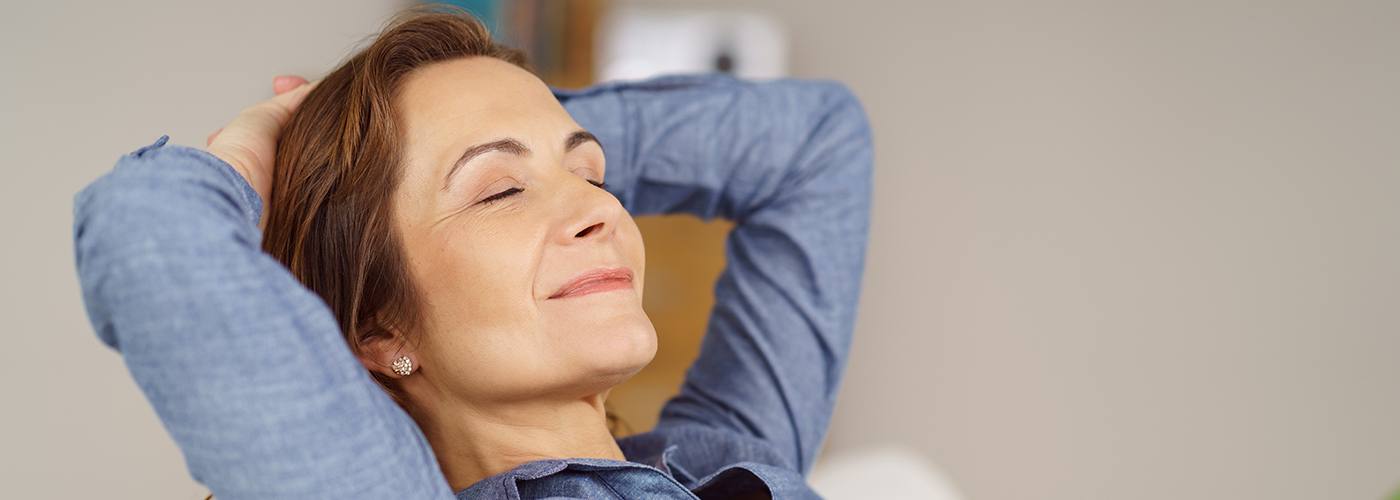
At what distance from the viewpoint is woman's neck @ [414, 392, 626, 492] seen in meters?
1.15

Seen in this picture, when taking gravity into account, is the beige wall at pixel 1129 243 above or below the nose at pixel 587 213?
below

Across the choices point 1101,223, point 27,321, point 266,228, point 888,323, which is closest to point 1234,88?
point 1101,223

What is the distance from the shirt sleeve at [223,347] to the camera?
0.79m

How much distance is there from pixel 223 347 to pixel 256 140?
0.37 meters

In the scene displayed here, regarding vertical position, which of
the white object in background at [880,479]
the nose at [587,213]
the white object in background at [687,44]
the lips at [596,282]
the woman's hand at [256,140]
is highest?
the woman's hand at [256,140]

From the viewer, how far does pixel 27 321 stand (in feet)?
4.31

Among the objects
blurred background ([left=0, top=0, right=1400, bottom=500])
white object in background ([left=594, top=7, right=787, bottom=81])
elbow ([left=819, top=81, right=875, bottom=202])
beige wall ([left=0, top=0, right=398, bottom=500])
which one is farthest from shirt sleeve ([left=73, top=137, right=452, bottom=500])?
white object in background ([left=594, top=7, right=787, bottom=81])

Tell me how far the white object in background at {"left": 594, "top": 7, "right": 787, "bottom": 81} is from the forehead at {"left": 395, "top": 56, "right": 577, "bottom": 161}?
203cm

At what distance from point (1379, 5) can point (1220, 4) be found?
1.10ft

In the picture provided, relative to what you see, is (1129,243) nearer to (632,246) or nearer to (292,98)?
(632,246)

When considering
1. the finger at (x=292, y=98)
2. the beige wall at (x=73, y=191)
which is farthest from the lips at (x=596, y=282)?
the beige wall at (x=73, y=191)

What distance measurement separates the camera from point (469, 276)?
1.08m

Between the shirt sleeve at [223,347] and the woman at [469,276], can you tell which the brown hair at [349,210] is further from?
the shirt sleeve at [223,347]

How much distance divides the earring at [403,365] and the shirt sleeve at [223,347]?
11.4 inches
